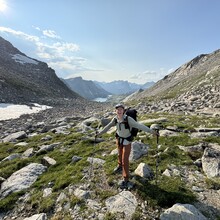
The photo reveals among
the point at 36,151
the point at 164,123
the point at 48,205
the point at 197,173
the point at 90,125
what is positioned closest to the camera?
the point at 48,205

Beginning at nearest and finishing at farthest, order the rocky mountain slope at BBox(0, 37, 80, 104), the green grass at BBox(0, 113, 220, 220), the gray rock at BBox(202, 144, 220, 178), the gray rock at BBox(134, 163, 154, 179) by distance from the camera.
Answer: the green grass at BBox(0, 113, 220, 220) → the gray rock at BBox(134, 163, 154, 179) → the gray rock at BBox(202, 144, 220, 178) → the rocky mountain slope at BBox(0, 37, 80, 104)

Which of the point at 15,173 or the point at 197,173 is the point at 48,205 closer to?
the point at 15,173

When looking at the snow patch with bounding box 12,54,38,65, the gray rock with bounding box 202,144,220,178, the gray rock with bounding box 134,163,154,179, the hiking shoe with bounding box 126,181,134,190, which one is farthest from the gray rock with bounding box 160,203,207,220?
the snow patch with bounding box 12,54,38,65

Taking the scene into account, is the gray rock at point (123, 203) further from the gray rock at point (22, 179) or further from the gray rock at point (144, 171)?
the gray rock at point (22, 179)

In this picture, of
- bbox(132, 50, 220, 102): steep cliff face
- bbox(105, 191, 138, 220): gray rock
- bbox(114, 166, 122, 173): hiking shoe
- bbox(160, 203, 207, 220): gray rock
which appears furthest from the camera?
bbox(132, 50, 220, 102): steep cliff face

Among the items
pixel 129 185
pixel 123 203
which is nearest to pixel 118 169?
pixel 129 185

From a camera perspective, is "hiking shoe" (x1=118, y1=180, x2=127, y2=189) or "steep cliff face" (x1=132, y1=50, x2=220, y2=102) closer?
"hiking shoe" (x1=118, y1=180, x2=127, y2=189)

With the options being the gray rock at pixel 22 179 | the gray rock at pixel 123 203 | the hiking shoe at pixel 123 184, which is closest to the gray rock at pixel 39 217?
the gray rock at pixel 123 203

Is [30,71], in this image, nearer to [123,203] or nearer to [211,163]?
[211,163]

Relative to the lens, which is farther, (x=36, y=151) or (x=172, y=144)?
(x=36, y=151)

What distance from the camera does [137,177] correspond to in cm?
1095

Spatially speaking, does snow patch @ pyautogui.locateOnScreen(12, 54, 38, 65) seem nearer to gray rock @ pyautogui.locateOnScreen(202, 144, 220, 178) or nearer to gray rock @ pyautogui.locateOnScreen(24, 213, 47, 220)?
gray rock @ pyautogui.locateOnScreen(202, 144, 220, 178)

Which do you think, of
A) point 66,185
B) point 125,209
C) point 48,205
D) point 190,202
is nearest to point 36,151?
point 66,185

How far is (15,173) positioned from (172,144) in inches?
363
